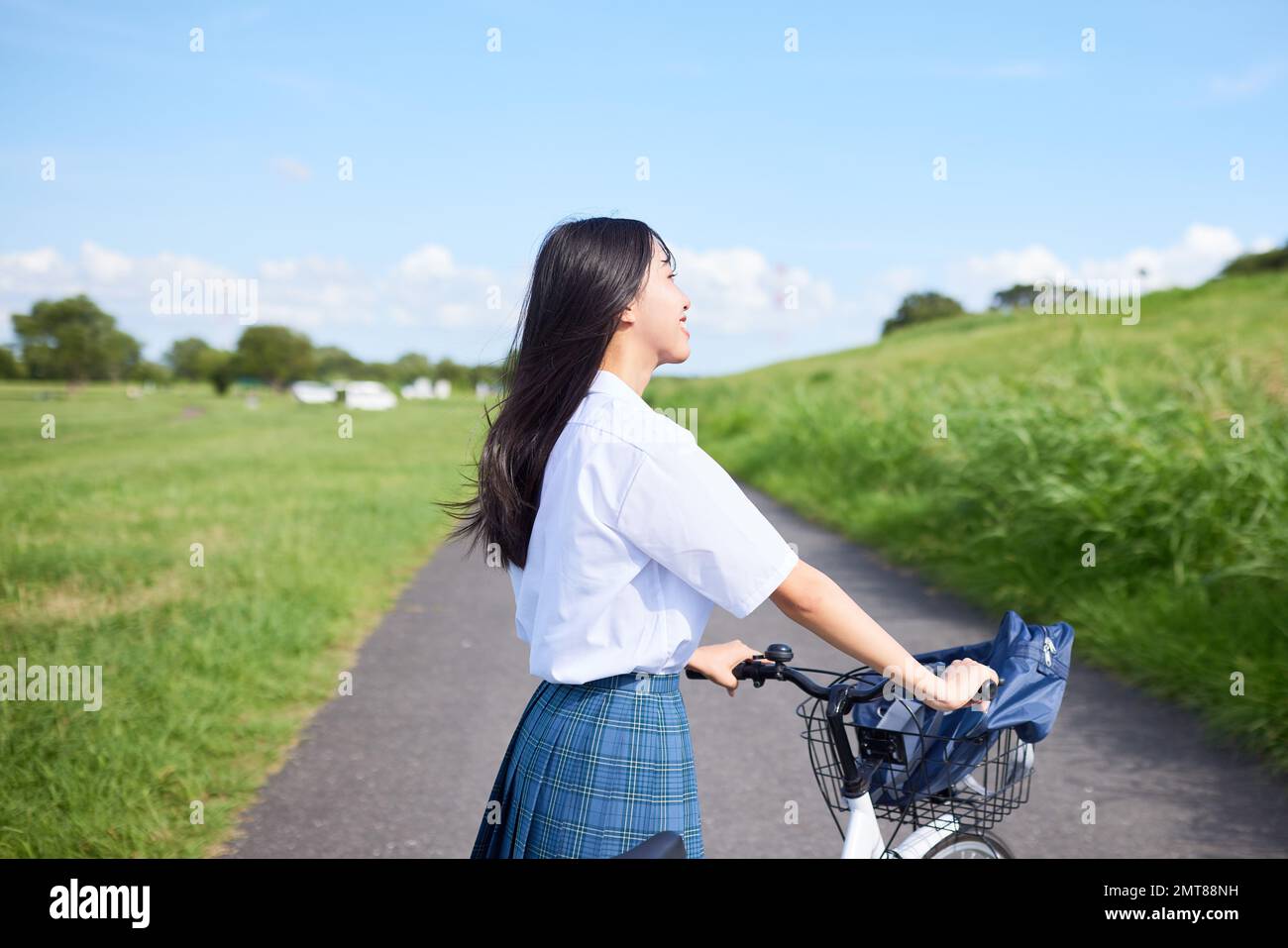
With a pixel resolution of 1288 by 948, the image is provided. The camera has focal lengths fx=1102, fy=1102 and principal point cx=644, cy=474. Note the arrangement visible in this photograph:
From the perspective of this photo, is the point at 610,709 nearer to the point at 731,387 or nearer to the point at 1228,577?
the point at 1228,577

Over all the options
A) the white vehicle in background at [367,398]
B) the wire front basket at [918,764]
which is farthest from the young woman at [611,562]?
the white vehicle in background at [367,398]

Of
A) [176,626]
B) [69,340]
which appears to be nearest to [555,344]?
[176,626]

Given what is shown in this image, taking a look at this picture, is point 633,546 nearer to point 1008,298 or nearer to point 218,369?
point 1008,298

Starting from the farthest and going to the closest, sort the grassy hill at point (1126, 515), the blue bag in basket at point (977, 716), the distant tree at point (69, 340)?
the distant tree at point (69, 340)
the grassy hill at point (1126, 515)
the blue bag in basket at point (977, 716)

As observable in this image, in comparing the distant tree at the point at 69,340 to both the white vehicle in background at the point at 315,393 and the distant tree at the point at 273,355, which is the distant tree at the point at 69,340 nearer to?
the white vehicle in background at the point at 315,393

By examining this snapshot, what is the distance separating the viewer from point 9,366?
157 feet

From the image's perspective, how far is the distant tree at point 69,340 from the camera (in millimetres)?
47469


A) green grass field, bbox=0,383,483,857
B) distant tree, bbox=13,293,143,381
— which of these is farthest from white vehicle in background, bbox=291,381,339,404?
green grass field, bbox=0,383,483,857

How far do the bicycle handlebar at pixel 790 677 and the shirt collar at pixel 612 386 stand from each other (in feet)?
1.76

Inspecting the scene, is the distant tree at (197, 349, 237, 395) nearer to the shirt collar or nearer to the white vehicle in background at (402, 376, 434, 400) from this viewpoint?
the white vehicle in background at (402, 376, 434, 400)

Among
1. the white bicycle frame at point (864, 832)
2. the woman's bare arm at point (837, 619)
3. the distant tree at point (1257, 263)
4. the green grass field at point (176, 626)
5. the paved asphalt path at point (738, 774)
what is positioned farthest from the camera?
the distant tree at point (1257, 263)

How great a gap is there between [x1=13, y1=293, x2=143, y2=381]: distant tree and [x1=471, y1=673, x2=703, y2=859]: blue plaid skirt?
2017 inches

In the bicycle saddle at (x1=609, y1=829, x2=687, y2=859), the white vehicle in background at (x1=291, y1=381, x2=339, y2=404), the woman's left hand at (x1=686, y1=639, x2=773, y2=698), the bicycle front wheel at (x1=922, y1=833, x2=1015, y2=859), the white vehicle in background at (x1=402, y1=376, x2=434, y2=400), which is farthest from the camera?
the white vehicle in background at (x1=402, y1=376, x2=434, y2=400)

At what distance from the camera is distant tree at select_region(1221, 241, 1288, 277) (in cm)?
5400
